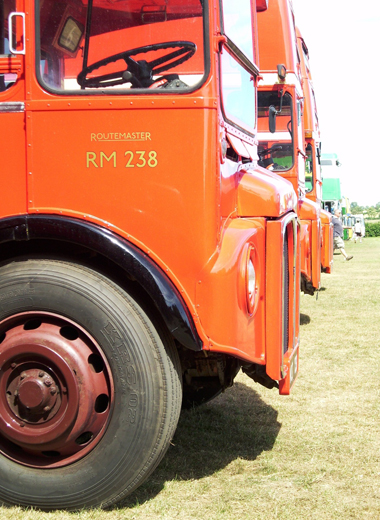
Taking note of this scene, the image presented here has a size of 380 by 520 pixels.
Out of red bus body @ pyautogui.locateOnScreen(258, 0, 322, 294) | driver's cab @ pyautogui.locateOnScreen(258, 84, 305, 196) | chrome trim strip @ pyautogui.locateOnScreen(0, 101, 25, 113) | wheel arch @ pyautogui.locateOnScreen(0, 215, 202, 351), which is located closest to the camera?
wheel arch @ pyautogui.locateOnScreen(0, 215, 202, 351)

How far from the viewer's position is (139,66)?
2986 millimetres

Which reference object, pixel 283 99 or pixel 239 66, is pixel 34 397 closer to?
pixel 239 66

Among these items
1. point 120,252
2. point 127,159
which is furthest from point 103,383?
point 127,159

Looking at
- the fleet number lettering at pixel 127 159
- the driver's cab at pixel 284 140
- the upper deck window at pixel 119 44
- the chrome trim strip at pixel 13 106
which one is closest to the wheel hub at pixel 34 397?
the fleet number lettering at pixel 127 159

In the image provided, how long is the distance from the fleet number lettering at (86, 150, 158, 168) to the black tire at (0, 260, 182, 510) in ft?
1.63

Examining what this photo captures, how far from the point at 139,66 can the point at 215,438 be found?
227cm

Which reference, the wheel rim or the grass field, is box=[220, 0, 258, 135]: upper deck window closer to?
the wheel rim

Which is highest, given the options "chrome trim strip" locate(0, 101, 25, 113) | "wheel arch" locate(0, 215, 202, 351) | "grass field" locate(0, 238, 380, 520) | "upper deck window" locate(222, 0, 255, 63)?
"upper deck window" locate(222, 0, 255, 63)

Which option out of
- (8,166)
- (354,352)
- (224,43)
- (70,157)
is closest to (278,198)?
(224,43)

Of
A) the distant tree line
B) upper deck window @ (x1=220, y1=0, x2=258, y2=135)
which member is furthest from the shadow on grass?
the distant tree line

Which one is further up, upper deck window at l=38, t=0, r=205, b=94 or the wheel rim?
upper deck window at l=38, t=0, r=205, b=94

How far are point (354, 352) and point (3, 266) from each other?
448 cm

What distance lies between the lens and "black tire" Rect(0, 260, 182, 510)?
2.83 metres

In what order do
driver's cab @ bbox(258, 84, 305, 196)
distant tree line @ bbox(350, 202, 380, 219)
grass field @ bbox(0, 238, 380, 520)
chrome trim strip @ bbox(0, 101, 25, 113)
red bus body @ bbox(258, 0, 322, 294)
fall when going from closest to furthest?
chrome trim strip @ bbox(0, 101, 25, 113)
grass field @ bbox(0, 238, 380, 520)
red bus body @ bbox(258, 0, 322, 294)
driver's cab @ bbox(258, 84, 305, 196)
distant tree line @ bbox(350, 202, 380, 219)
